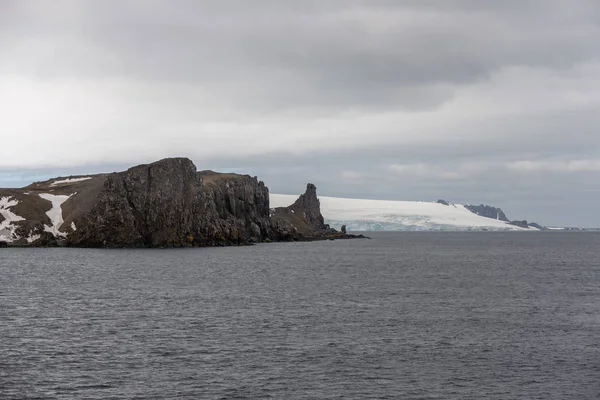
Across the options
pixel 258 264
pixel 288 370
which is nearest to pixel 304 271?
pixel 258 264

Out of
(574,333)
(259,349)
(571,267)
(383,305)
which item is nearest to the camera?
(259,349)

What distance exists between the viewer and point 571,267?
153m

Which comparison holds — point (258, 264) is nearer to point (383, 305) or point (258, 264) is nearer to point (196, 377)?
point (383, 305)

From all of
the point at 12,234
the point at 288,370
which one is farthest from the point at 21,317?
the point at 12,234

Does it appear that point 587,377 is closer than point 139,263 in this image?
Yes

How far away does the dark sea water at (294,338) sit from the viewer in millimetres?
43688

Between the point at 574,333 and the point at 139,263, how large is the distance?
3961 inches

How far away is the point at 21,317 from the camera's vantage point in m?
68.6

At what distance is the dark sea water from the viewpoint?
43.7 metres

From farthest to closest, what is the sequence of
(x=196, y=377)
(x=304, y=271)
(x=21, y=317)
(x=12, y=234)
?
1. (x=12, y=234)
2. (x=304, y=271)
3. (x=21, y=317)
4. (x=196, y=377)

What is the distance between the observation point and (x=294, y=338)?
193 feet

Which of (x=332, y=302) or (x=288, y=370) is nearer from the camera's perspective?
(x=288, y=370)

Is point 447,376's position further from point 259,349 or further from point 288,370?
point 259,349

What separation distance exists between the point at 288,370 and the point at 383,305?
34.9m
